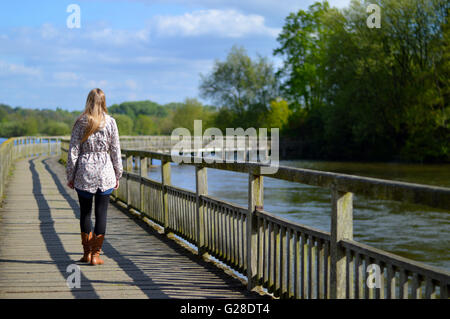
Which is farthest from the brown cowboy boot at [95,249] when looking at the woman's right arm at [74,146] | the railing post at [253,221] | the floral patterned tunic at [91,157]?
the railing post at [253,221]

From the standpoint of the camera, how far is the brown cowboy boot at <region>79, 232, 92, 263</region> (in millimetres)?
5794

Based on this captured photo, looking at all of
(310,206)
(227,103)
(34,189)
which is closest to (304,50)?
(227,103)

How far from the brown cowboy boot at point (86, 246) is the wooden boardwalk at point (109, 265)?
3.2 inches

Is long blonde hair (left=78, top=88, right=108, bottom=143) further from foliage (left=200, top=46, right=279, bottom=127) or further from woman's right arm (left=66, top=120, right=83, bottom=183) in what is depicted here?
foliage (left=200, top=46, right=279, bottom=127)

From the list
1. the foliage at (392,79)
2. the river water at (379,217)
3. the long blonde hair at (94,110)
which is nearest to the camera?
the long blonde hair at (94,110)

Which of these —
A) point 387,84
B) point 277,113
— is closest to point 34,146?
point 387,84

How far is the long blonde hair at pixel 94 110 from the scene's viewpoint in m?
5.41

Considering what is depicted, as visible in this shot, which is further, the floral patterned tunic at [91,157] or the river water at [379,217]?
the river water at [379,217]

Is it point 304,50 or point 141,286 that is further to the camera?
point 304,50

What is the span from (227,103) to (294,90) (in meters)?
8.45

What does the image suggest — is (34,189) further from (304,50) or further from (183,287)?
(304,50)

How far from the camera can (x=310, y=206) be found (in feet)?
66.6

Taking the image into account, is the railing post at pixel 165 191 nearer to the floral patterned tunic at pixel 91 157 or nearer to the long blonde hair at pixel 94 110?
the floral patterned tunic at pixel 91 157

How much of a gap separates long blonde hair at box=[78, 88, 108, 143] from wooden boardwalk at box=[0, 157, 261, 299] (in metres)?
1.36
